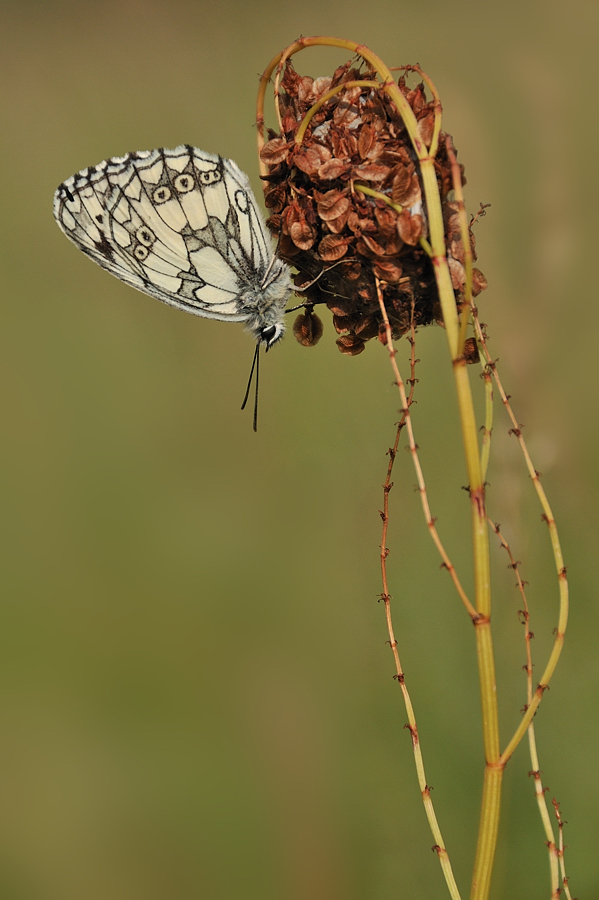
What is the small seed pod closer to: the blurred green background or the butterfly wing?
the butterfly wing

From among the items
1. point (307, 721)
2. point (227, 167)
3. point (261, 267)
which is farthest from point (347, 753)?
point (227, 167)

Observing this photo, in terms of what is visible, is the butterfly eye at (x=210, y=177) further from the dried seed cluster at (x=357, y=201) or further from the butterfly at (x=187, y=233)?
the dried seed cluster at (x=357, y=201)

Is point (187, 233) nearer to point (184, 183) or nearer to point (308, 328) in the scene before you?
point (184, 183)

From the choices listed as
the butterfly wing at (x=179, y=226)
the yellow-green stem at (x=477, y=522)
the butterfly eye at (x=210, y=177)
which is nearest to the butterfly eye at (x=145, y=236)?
the butterfly wing at (x=179, y=226)

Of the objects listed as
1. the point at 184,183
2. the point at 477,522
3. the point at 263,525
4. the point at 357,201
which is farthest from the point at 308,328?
the point at 263,525

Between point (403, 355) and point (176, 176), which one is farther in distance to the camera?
point (403, 355)

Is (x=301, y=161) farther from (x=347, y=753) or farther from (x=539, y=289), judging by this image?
(x=347, y=753)
